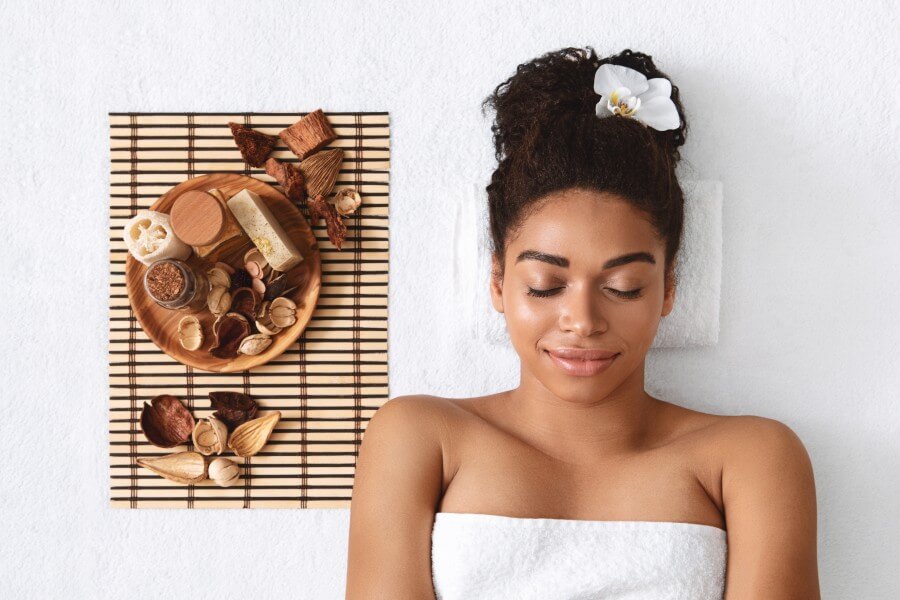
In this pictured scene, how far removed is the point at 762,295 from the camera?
5.22 feet

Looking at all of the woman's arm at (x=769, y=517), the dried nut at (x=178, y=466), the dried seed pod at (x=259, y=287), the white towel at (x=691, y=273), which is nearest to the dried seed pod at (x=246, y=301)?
the dried seed pod at (x=259, y=287)

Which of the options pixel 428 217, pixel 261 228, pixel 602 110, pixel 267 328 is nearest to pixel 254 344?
pixel 267 328

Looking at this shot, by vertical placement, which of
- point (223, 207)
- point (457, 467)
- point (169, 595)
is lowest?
point (169, 595)

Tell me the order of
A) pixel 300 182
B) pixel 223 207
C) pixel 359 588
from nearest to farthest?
pixel 359 588 → pixel 223 207 → pixel 300 182

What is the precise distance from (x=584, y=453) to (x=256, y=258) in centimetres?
80

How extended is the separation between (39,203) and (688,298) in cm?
150

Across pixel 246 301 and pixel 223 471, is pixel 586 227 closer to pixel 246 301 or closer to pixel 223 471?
pixel 246 301

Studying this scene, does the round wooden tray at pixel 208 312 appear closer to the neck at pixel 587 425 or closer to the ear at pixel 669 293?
the neck at pixel 587 425

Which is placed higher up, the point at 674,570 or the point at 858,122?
the point at 858,122

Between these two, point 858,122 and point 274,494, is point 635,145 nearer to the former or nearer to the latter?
point 858,122

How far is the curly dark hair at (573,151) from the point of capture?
1230 mm

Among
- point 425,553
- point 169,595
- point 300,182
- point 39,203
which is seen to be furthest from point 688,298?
point 39,203

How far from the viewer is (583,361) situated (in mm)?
1239

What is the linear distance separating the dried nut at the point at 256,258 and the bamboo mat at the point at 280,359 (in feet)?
0.47
